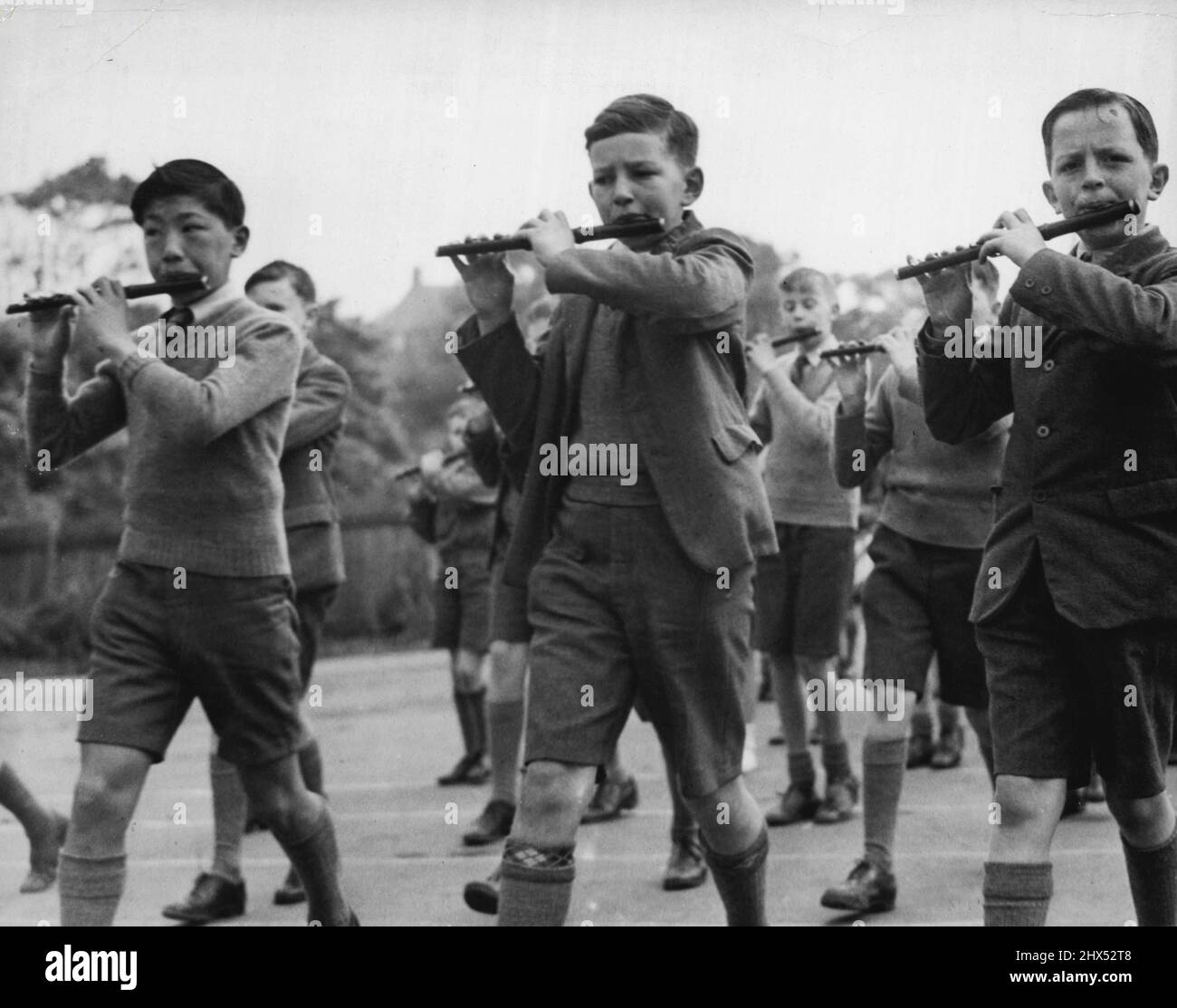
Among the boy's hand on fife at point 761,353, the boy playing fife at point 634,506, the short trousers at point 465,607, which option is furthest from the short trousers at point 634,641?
the short trousers at point 465,607

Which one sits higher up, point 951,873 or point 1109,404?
point 1109,404

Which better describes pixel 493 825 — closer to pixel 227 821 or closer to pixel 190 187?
pixel 227 821

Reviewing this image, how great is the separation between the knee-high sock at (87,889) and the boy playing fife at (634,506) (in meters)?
0.93

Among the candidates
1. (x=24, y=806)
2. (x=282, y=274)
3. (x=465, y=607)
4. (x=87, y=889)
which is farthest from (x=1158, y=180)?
(x=465, y=607)

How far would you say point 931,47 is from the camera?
149 inches

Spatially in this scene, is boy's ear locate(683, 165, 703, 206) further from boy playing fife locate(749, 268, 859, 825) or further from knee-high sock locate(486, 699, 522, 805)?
knee-high sock locate(486, 699, 522, 805)

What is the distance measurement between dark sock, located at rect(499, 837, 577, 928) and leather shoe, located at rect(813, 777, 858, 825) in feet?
9.03

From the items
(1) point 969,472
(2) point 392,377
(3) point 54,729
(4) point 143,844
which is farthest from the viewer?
(2) point 392,377

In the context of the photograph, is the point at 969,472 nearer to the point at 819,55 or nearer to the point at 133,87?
the point at 819,55

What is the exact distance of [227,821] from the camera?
4.77 m

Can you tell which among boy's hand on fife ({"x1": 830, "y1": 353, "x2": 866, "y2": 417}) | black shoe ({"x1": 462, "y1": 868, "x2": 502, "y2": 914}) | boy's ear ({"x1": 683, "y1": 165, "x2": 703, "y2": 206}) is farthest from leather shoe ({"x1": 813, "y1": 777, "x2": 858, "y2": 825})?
boy's ear ({"x1": 683, "y1": 165, "x2": 703, "y2": 206})

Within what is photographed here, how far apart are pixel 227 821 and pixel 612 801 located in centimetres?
175
